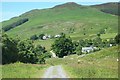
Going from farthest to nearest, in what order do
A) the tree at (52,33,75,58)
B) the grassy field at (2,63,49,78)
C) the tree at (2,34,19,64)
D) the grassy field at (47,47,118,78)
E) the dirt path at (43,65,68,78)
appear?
the tree at (52,33,75,58)
the tree at (2,34,19,64)
the grassy field at (2,63,49,78)
the grassy field at (47,47,118,78)
the dirt path at (43,65,68,78)

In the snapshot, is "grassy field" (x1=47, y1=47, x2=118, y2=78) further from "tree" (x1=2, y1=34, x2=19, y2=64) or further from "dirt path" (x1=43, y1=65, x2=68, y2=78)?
"tree" (x1=2, y1=34, x2=19, y2=64)

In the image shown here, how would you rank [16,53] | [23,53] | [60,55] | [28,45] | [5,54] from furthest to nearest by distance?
[60,55], [28,45], [23,53], [16,53], [5,54]

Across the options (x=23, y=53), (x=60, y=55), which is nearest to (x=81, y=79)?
(x=23, y=53)

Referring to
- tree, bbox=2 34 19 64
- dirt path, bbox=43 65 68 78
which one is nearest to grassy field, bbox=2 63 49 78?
dirt path, bbox=43 65 68 78

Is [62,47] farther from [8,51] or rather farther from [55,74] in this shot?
[55,74]

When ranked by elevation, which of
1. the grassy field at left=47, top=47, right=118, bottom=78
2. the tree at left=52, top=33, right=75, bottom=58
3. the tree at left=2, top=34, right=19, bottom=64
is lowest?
the tree at left=52, top=33, right=75, bottom=58

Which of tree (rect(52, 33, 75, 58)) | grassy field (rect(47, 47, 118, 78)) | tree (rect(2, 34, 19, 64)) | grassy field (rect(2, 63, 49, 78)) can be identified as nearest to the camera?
grassy field (rect(47, 47, 118, 78))

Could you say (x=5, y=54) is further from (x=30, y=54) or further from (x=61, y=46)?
(x=61, y=46)

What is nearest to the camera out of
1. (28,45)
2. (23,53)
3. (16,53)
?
(16,53)

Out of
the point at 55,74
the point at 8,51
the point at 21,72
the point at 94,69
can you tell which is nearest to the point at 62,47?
the point at 8,51

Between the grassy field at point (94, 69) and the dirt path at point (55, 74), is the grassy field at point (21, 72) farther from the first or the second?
the grassy field at point (94, 69)

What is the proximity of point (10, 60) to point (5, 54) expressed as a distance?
2912mm

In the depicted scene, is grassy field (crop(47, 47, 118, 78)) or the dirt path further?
grassy field (crop(47, 47, 118, 78))

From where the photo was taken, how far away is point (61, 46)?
550 feet
